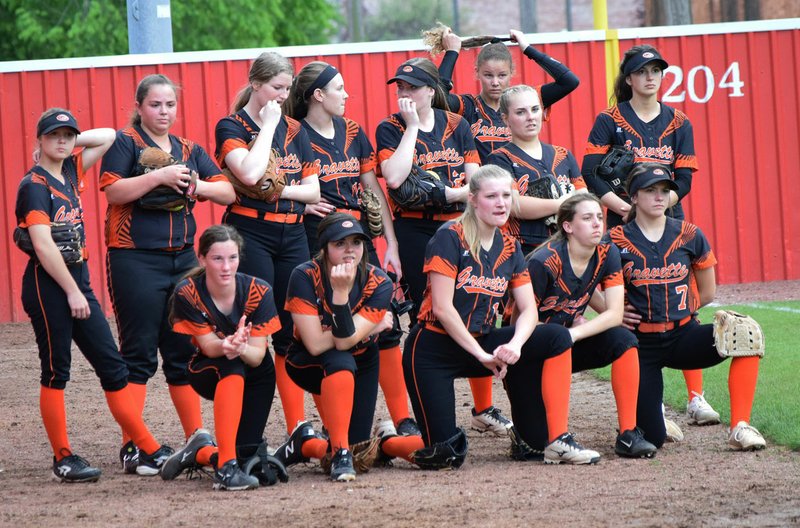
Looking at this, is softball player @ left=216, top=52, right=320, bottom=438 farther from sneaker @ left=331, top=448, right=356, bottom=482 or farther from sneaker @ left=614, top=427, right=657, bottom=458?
sneaker @ left=614, top=427, right=657, bottom=458

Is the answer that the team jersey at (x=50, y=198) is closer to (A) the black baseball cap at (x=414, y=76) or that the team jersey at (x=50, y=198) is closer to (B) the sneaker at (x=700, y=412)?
(A) the black baseball cap at (x=414, y=76)

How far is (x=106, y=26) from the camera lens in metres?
24.3

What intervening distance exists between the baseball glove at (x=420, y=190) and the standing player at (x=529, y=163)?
354 millimetres

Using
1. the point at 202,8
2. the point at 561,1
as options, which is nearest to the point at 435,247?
the point at 202,8

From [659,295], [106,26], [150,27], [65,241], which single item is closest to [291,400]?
[65,241]

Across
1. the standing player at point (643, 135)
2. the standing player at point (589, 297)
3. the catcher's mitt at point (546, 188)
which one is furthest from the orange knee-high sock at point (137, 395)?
the standing player at point (643, 135)

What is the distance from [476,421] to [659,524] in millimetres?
2452

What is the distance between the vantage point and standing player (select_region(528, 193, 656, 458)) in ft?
20.7

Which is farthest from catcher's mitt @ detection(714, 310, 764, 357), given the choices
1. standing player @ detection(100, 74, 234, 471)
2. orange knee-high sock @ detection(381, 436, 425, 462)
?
standing player @ detection(100, 74, 234, 471)

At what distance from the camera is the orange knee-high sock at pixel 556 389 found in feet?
20.2

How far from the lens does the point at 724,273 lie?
45.8 ft

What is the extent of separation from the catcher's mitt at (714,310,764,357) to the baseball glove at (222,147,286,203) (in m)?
2.33

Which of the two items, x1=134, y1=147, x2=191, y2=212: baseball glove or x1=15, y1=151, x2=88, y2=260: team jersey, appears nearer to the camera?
x1=15, y1=151, x2=88, y2=260: team jersey

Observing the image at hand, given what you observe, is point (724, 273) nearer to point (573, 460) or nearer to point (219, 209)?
point (219, 209)
